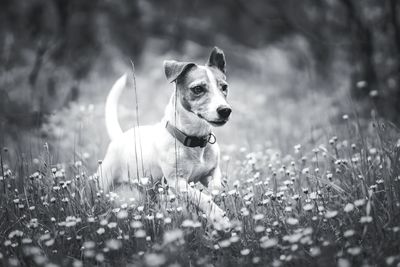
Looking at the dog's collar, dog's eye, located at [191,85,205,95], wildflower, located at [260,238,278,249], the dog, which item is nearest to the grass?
wildflower, located at [260,238,278,249]

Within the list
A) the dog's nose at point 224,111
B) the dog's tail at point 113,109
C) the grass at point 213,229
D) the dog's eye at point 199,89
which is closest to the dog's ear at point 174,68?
the dog's eye at point 199,89

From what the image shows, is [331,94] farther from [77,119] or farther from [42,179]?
[42,179]

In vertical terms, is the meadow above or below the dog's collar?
below

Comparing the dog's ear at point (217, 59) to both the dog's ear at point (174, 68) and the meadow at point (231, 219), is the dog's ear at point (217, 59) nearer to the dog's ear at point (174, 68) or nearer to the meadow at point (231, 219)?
the dog's ear at point (174, 68)

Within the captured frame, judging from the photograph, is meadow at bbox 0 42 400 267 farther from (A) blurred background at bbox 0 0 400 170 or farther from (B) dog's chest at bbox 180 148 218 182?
(A) blurred background at bbox 0 0 400 170

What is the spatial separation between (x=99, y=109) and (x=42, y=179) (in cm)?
341

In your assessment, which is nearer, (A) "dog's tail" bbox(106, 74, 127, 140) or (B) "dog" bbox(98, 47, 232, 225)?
(B) "dog" bbox(98, 47, 232, 225)

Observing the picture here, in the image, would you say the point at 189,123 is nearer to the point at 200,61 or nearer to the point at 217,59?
the point at 217,59

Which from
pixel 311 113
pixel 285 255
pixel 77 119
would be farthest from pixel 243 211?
pixel 311 113

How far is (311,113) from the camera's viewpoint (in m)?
6.60

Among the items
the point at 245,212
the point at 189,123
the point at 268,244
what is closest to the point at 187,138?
the point at 189,123

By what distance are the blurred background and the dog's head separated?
48.3 inches

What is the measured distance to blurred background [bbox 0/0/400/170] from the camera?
5.50 meters

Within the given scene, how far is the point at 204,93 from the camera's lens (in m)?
3.33
